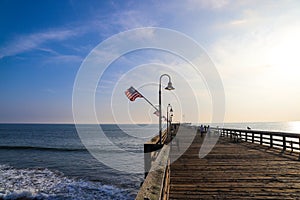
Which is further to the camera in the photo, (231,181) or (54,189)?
(54,189)

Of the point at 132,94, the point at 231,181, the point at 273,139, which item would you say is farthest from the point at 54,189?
the point at 273,139

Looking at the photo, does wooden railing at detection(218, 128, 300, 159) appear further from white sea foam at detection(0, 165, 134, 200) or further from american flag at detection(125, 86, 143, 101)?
white sea foam at detection(0, 165, 134, 200)

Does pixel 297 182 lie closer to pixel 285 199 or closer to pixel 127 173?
pixel 285 199

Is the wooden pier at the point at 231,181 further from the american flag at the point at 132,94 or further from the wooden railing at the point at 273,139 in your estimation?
the american flag at the point at 132,94

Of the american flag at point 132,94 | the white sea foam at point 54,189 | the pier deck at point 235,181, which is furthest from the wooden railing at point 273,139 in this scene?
the white sea foam at point 54,189

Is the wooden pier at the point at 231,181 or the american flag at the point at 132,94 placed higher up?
the american flag at the point at 132,94

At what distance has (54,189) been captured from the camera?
1723 cm

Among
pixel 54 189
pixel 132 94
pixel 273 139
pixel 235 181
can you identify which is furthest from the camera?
pixel 54 189

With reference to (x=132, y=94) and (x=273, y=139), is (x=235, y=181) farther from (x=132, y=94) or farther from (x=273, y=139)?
(x=273, y=139)

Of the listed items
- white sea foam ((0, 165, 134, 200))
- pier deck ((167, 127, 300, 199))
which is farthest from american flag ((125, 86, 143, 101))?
pier deck ((167, 127, 300, 199))

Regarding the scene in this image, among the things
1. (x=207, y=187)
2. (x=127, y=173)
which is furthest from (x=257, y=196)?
(x=127, y=173)

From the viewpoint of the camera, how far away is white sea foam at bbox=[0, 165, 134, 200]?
15.7 meters

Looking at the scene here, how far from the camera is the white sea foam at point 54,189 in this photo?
1566 centimetres

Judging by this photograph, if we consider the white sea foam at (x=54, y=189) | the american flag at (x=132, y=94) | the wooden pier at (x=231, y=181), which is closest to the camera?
the wooden pier at (x=231, y=181)
